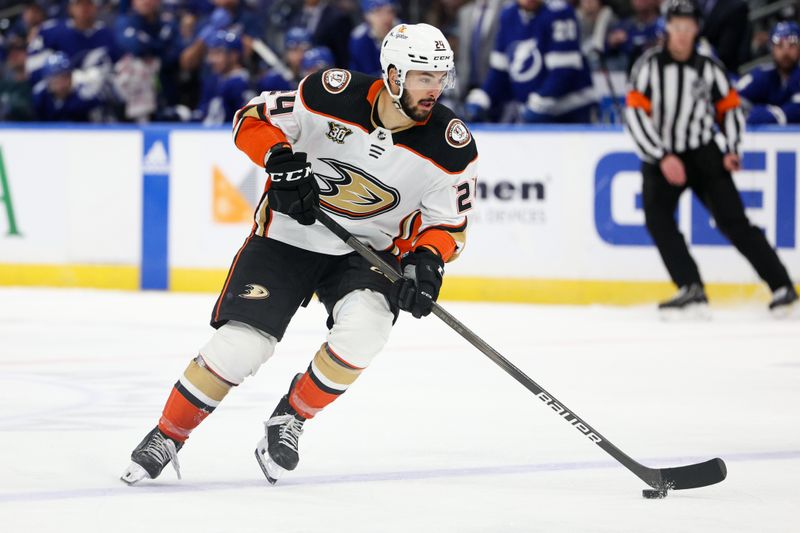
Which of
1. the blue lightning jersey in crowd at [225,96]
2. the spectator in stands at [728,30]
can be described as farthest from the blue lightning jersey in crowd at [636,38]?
the blue lightning jersey in crowd at [225,96]

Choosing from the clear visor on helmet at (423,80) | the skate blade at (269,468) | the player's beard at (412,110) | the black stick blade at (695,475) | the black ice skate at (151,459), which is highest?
the clear visor on helmet at (423,80)

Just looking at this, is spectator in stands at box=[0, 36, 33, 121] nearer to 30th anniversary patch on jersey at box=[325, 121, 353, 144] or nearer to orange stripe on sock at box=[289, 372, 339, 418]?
30th anniversary patch on jersey at box=[325, 121, 353, 144]

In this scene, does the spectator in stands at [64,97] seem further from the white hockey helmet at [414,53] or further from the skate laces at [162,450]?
the skate laces at [162,450]

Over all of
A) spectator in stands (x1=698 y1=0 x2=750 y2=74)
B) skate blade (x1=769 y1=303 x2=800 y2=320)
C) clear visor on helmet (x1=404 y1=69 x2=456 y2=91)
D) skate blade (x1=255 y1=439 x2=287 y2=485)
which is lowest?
skate blade (x1=769 y1=303 x2=800 y2=320)

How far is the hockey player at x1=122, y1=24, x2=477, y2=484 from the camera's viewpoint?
3.34 meters

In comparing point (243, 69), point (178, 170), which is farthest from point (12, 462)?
point (243, 69)

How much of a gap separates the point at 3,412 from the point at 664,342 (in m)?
3.18

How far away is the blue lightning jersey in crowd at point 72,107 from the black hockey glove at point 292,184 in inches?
248

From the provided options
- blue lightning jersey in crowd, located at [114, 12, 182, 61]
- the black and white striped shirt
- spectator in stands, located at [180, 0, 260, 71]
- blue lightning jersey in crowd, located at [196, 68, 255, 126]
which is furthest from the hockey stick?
blue lightning jersey in crowd, located at [114, 12, 182, 61]

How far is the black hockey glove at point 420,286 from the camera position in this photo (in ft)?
11.0

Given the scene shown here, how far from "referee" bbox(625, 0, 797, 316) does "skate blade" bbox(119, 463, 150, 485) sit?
4.44 meters

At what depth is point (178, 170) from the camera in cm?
863

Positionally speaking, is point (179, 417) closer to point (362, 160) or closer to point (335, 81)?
point (362, 160)

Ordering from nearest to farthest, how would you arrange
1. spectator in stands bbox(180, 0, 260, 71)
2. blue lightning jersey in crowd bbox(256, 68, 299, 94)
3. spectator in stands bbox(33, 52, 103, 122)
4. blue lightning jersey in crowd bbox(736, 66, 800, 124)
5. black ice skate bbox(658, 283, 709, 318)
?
black ice skate bbox(658, 283, 709, 318) → blue lightning jersey in crowd bbox(736, 66, 800, 124) → blue lightning jersey in crowd bbox(256, 68, 299, 94) → spectator in stands bbox(33, 52, 103, 122) → spectator in stands bbox(180, 0, 260, 71)
